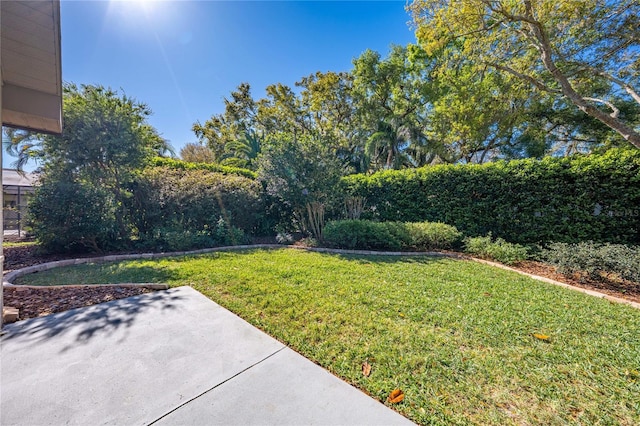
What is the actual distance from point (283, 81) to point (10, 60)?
1555cm

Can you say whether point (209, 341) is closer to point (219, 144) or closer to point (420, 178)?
point (420, 178)

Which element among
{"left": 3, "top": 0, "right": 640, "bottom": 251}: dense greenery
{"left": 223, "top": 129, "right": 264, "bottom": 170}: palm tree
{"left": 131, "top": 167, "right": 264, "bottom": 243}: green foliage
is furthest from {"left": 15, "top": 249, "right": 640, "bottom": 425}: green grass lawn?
{"left": 223, "top": 129, "right": 264, "bottom": 170}: palm tree

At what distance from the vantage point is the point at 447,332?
2605mm

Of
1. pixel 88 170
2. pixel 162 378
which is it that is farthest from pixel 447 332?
pixel 88 170

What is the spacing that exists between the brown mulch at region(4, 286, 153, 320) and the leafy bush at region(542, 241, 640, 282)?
740 centimetres

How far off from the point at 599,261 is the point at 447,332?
4149 millimetres

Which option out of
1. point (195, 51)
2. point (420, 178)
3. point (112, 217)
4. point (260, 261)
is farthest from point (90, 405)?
point (195, 51)

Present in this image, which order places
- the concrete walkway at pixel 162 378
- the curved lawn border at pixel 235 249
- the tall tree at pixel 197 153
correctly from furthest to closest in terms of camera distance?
the tall tree at pixel 197 153 → the curved lawn border at pixel 235 249 → the concrete walkway at pixel 162 378

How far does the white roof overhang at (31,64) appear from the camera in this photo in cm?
307

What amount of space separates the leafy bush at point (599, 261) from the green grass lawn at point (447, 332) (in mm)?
958

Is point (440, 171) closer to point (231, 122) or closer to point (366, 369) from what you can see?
point (366, 369)

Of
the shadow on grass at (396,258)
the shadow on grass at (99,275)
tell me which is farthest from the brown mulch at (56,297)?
Result: the shadow on grass at (396,258)

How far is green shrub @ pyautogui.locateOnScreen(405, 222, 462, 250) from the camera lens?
6.70 metres

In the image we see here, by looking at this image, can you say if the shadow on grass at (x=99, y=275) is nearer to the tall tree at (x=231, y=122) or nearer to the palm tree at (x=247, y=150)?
the palm tree at (x=247, y=150)
